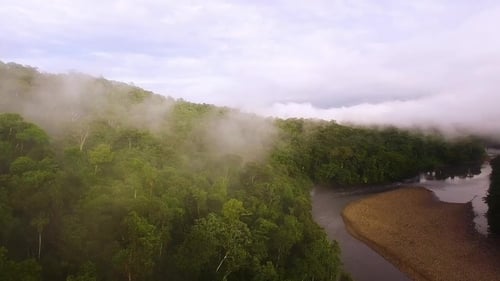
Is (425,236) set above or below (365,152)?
below

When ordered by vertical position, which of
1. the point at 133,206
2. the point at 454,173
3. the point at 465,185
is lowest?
the point at 465,185

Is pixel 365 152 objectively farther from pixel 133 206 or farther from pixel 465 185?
pixel 133 206

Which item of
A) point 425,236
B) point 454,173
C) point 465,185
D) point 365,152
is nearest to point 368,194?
point 365,152

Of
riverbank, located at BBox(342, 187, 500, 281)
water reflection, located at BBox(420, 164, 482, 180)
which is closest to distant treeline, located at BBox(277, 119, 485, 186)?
water reflection, located at BBox(420, 164, 482, 180)

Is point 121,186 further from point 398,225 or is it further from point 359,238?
point 398,225

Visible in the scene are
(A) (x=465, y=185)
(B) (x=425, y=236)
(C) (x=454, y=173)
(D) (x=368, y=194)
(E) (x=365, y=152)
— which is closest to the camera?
(B) (x=425, y=236)

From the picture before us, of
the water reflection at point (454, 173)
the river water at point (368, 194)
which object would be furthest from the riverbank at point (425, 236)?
the water reflection at point (454, 173)

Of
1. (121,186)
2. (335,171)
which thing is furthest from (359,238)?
(121,186)
